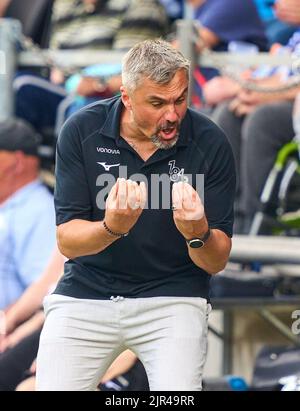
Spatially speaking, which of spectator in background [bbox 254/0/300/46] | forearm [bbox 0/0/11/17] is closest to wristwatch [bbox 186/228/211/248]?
spectator in background [bbox 254/0/300/46]

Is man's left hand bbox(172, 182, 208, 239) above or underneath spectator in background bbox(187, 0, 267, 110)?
above

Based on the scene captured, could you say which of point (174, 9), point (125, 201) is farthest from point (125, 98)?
point (174, 9)

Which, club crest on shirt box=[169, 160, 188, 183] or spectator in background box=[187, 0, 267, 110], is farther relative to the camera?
spectator in background box=[187, 0, 267, 110]

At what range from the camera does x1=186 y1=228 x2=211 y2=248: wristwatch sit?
4234mm

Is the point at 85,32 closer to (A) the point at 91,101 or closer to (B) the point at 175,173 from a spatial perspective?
(A) the point at 91,101

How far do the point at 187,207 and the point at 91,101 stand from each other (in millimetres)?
3849

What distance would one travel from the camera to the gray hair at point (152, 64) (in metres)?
4.30

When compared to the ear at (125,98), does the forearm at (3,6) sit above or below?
below

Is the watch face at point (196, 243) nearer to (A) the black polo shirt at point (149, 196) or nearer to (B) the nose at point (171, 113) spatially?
(A) the black polo shirt at point (149, 196)

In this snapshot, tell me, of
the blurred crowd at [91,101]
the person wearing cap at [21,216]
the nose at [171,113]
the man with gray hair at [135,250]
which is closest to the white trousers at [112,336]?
the man with gray hair at [135,250]

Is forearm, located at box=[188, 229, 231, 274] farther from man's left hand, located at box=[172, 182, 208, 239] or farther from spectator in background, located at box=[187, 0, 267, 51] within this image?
spectator in background, located at box=[187, 0, 267, 51]

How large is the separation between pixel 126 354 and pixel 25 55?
2740 millimetres

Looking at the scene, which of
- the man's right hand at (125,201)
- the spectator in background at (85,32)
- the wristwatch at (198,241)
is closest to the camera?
the man's right hand at (125,201)

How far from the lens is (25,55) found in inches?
313
